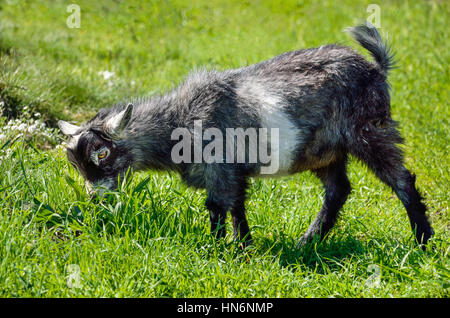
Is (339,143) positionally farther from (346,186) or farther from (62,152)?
(62,152)

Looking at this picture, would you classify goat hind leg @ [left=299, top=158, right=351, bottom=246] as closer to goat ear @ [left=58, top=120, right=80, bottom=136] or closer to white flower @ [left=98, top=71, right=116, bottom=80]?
goat ear @ [left=58, top=120, right=80, bottom=136]

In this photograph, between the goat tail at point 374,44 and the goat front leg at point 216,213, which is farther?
the goat tail at point 374,44

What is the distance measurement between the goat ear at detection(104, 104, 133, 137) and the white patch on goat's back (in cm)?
93

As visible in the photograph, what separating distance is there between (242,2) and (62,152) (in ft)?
23.0

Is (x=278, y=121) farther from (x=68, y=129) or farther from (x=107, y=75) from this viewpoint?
(x=107, y=75)

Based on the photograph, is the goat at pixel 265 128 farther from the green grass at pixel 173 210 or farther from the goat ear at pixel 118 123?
the green grass at pixel 173 210

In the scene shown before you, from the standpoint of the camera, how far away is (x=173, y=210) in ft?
14.3

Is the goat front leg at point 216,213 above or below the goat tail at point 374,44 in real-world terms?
below

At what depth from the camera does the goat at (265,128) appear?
14.0 ft

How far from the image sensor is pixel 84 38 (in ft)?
29.3

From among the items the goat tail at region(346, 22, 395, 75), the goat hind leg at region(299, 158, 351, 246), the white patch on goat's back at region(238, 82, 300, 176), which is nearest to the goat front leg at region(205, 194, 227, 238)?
the white patch on goat's back at region(238, 82, 300, 176)

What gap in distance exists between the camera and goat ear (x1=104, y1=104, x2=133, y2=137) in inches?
167

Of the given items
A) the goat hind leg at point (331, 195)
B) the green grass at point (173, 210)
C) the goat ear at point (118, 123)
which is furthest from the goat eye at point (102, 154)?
the goat hind leg at point (331, 195)

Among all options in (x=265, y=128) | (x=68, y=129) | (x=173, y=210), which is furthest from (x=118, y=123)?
Result: (x=265, y=128)
